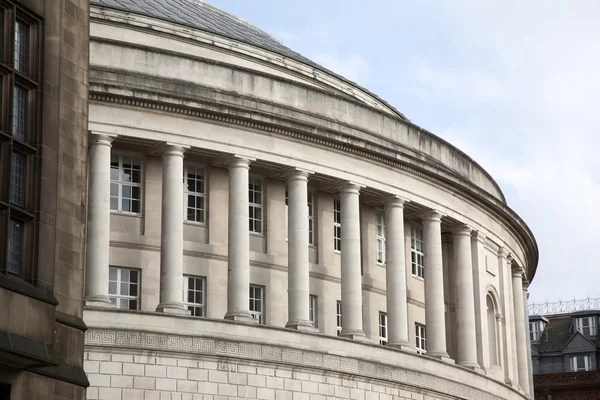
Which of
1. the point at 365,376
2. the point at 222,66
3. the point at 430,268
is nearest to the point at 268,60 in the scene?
the point at 222,66

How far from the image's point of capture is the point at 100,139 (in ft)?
143

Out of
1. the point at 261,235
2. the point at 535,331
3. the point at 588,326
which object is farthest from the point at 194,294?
the point at 535,331

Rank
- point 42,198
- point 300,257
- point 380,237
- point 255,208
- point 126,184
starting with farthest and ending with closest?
point 380,237
point 255,208
point 300,257
point 126,184
point 42,198

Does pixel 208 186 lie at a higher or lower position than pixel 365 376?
higher

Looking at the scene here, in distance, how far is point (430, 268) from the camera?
52062 millimetres

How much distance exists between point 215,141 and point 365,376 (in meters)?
9.76

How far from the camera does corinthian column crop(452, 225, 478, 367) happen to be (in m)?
53.4

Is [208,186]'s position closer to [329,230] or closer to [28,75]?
[329,230]

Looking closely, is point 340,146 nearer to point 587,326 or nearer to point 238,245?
point 238,245

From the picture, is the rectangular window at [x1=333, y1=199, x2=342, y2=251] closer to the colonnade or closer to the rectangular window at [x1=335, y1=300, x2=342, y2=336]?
the colonnade

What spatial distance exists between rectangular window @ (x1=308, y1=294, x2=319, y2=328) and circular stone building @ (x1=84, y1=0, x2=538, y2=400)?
0.49 ft

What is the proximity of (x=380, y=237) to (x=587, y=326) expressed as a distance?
50.9 meters

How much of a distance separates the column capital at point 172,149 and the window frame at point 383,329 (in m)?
11.0

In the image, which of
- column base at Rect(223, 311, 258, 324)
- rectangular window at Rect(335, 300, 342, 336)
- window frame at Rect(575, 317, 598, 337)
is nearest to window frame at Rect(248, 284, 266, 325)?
column base at Rect(223, 311, 258, 324)
